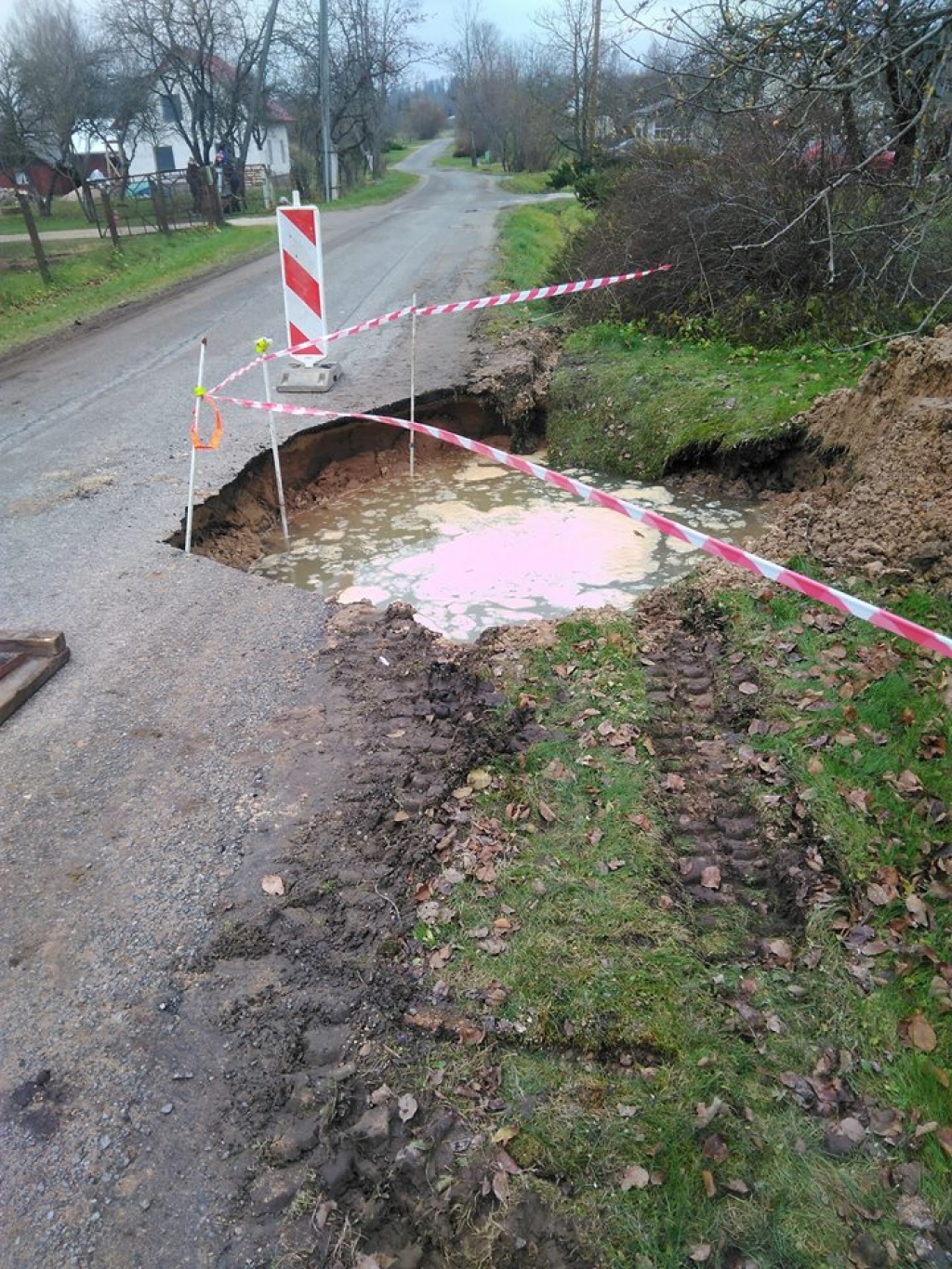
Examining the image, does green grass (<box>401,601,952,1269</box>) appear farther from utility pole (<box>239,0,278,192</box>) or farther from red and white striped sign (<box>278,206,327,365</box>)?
utility pole (<box>239,0,278,192</box>)

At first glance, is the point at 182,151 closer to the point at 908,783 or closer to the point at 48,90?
the point at 48,90

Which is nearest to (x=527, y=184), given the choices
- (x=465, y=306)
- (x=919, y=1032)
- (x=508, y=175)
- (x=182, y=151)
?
(x=508, y=175)

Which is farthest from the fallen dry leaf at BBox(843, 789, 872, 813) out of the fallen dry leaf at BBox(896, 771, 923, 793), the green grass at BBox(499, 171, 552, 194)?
the green grass at BBox(499, 171, 552, 194)

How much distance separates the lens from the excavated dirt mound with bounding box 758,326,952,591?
229 inches

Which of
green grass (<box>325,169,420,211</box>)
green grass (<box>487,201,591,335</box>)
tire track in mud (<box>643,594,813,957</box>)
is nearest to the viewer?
tire track in mud (<box>643,594,813,957</box>)

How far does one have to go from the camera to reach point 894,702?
4.64 metres

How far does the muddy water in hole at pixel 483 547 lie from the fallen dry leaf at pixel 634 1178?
3.90 metres

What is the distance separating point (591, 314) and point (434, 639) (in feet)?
27.4

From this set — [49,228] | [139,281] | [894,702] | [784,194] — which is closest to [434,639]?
[894,702]

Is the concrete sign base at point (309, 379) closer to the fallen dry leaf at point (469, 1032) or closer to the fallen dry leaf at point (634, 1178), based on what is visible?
the fallen dry leaf at point (469, 1032)

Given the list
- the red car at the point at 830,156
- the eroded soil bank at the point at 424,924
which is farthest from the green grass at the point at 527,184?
the eroded soil bank at the point at 424,924

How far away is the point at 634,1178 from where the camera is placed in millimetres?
2662

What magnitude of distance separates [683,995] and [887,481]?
4.75 m

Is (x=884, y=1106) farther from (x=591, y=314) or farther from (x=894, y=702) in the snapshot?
(x=591, y=314)
